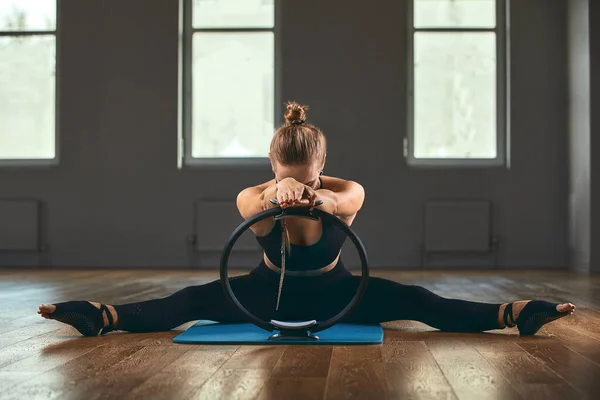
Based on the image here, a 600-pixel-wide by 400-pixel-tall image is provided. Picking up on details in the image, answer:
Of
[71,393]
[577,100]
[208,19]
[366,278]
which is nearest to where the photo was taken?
[71,393]

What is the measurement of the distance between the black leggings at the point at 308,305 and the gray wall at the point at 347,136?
401 centimetres

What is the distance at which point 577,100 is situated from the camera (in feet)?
20.8

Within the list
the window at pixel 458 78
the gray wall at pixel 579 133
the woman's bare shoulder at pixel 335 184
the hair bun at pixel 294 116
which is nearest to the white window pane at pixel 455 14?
→ the window at pixel 458 78

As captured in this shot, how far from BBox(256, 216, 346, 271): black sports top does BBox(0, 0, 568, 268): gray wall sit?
13.6ft

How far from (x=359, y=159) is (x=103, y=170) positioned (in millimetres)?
2234

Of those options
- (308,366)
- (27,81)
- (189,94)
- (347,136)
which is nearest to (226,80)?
(189,94)

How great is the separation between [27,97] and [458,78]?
3.87 meters

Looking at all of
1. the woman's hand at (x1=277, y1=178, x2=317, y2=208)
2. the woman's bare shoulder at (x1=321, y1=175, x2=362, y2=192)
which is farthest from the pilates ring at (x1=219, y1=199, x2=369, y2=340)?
the woman's bare shoulder at (x1=321, y1=175, x2=362, y2=192)

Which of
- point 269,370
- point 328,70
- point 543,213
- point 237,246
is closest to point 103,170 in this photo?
point 237,246

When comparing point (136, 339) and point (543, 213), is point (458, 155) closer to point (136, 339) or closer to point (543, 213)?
point (543, 213)

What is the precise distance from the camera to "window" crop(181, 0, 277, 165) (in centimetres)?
675

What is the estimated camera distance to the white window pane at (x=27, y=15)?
6898mm

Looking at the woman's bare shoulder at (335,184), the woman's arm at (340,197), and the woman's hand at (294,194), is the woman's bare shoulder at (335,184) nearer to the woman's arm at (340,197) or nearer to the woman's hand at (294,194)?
the woman's arm at (340,197)

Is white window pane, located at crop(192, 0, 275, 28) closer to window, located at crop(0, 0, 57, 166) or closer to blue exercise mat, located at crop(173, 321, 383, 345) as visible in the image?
window, located at crop(0, 0, 57, 166)
